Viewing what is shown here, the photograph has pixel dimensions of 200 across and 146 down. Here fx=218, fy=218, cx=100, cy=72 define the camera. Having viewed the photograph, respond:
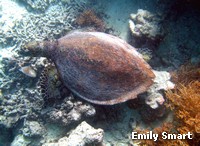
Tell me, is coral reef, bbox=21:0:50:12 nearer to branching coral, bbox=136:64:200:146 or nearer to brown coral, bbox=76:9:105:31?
brown coral, bbox=76:9:105:31

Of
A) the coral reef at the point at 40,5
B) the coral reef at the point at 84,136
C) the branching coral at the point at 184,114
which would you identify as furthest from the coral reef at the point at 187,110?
the coral reef at the point at 40,5

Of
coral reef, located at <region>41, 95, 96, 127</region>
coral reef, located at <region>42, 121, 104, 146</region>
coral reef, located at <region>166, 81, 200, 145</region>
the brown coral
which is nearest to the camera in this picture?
coral reef, located at <region>166, 81, 200, 145</region>

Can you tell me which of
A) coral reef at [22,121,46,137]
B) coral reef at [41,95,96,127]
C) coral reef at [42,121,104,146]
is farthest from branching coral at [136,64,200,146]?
coral reef at [22,121,46,137]

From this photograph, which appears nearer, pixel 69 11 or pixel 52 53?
pixel 52 53

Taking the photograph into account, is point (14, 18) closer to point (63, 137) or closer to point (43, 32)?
point (43, 32)

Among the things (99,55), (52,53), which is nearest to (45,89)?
(52,53)

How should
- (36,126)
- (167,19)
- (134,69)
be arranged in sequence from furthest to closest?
(167,19) → (36,126) → (134,69)
